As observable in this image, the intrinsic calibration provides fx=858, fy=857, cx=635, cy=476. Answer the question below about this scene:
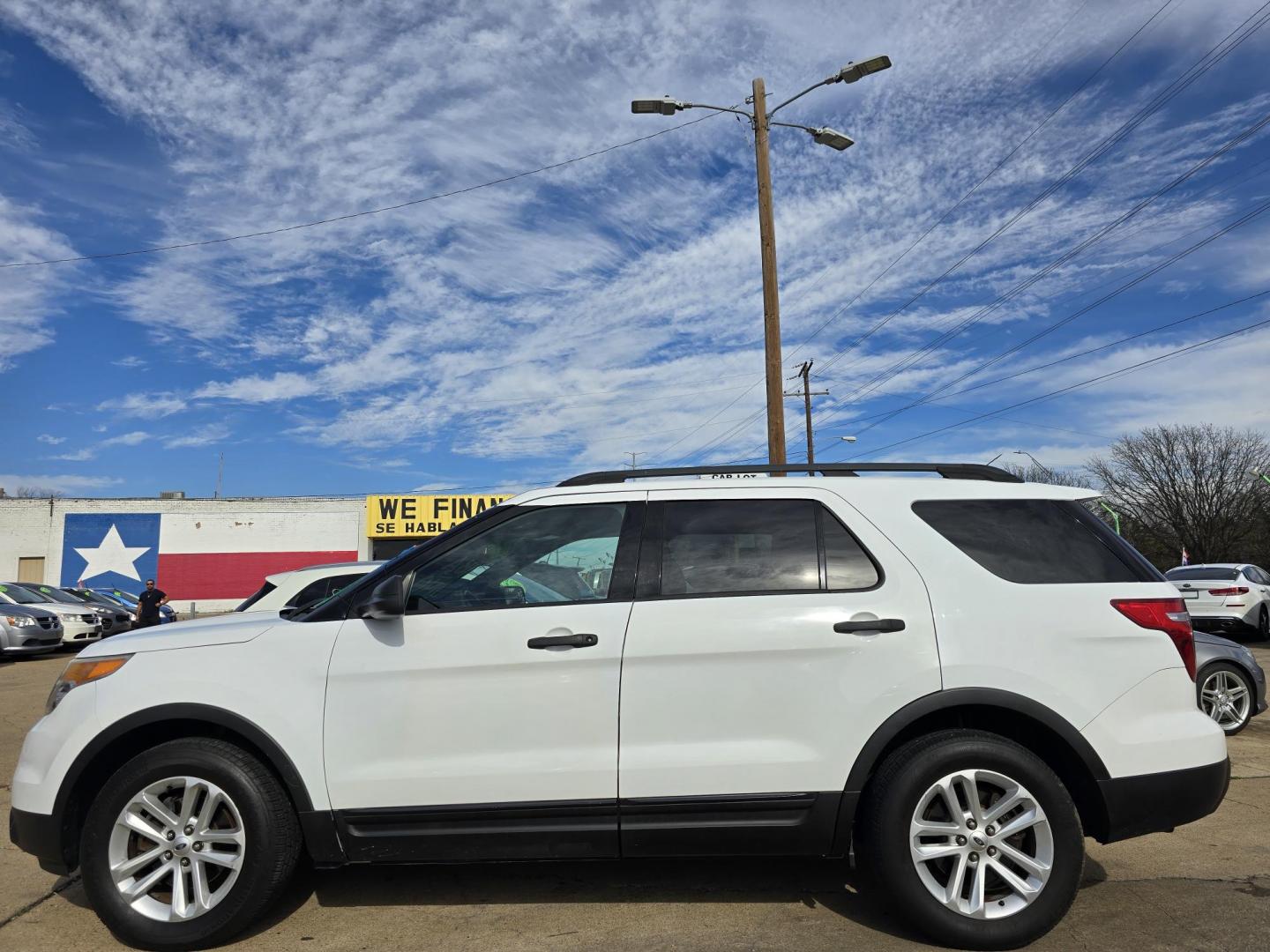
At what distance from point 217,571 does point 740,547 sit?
3994cm

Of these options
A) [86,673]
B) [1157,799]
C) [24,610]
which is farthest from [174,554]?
[1157,799]

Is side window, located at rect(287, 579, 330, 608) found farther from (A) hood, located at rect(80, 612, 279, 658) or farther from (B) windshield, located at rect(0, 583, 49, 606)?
(B) windshield, located at rect(0, 583, 49, 606)

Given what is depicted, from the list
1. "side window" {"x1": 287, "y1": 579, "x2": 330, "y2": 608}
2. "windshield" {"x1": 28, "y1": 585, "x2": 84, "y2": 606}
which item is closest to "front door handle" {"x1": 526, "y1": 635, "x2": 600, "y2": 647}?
"side window" {"x1": 287, "y1": 579, "x2": 330, "y2": 608}

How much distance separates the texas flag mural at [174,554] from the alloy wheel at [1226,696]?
116ft

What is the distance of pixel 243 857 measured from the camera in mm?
3477

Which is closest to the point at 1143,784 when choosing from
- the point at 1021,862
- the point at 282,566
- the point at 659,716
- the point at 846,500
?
the point at 1021,862

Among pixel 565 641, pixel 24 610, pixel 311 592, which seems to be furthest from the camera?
pixel 24 610

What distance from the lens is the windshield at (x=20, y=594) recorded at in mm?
18531

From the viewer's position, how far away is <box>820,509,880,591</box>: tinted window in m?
3.63

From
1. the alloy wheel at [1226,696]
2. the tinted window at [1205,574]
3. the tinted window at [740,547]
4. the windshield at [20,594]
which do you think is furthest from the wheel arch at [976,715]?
the windshield at [20,594]

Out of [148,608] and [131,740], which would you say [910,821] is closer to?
[131,740]

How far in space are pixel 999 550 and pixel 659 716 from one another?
1631 mm

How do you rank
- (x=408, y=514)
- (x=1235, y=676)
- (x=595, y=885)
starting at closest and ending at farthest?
1. (x=595, y=885)
2. (x=1235, y=676)
3. (x=408, y=514)

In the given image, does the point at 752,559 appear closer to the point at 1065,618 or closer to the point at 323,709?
the point at 1065,618
